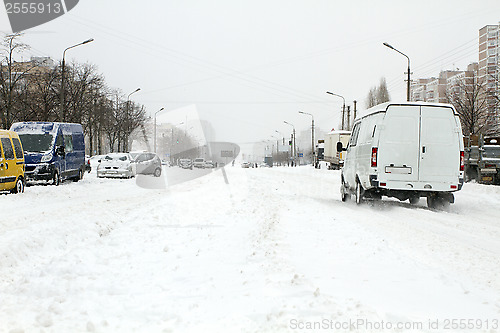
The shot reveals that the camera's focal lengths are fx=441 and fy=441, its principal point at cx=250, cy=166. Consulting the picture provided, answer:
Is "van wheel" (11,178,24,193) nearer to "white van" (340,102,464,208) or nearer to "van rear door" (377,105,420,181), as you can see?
"white van" (340,102,464,208)

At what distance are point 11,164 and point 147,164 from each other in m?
12.6

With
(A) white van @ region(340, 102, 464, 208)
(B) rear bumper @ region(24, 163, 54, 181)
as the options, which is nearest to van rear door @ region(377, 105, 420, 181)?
(A) white van @ region(340, 102, 464, 208)

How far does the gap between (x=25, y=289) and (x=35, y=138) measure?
1554cm

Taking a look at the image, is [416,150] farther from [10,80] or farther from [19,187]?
[10,80]

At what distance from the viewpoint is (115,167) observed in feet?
82.4

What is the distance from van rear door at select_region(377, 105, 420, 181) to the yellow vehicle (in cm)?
1151

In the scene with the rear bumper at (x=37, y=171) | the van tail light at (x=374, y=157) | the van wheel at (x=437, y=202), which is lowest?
the van wheel at (x=437, y=202)

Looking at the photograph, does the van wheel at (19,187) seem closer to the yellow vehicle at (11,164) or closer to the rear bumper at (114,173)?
the yellow vehicle at (11,164)

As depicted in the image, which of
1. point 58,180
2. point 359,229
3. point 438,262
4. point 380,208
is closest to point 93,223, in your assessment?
point 359,229

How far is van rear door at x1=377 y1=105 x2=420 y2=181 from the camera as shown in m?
10.8

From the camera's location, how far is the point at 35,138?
18375 millimetres

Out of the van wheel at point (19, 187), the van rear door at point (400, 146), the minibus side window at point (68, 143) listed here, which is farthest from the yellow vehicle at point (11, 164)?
the van rear door at point (400, 146)

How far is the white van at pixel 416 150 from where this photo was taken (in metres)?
10.7

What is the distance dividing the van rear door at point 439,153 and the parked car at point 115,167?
1841cm
